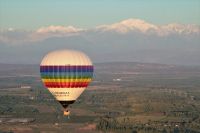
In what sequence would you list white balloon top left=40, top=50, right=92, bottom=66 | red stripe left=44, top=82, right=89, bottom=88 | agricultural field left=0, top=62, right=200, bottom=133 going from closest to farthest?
white balloon top left=40, top=50, right=92, bottom=66 → red stripe left=44, top=82, right=89, bottom=88 → agricultural field left=0, top=62, right=200, bottom=133

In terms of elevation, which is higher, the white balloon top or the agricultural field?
the white balloon top

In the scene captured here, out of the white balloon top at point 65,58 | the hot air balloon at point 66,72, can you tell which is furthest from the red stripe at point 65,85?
the white balloon top at point 65,58

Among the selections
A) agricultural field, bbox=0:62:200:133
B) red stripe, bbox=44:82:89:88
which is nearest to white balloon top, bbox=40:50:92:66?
red stripe, bbox=44:82:89:88

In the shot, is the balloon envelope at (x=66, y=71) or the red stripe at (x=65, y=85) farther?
the red stripe at (x=65, y=85)

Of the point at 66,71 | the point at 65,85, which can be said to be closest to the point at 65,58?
the point at 66,71

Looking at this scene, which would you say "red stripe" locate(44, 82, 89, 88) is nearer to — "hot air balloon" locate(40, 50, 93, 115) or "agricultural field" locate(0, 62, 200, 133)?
"hot air balloon" locate(40, 50, 93, 115)

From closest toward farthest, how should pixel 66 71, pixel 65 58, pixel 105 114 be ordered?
1. pixel 65 58
2. pixel 66 71
3. pixel 105 114

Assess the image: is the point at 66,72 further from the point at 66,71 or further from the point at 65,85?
the point at 65,85

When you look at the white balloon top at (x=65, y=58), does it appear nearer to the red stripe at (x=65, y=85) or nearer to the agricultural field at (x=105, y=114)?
the red stripe at (x=65, y=85)

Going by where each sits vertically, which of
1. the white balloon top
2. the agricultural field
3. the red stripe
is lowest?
the agricultural field
